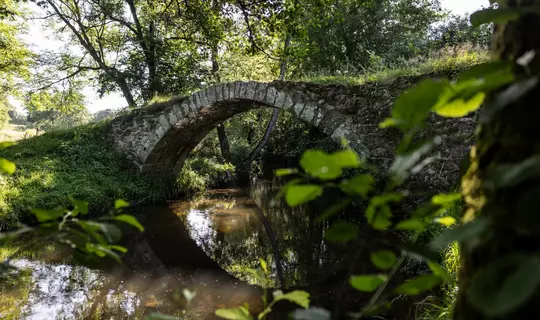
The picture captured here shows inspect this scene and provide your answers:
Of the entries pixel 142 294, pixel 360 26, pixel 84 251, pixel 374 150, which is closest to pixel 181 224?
pixel 142 294

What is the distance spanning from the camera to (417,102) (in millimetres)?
386

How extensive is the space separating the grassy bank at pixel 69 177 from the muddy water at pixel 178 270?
0.99 m

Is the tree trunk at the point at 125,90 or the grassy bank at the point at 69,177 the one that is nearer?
the grassy bank at the point at 69,177

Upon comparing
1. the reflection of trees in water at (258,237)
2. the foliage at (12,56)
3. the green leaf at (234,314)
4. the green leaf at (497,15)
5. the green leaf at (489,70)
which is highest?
the foliage at (12,56)

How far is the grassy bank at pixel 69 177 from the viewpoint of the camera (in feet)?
20.2

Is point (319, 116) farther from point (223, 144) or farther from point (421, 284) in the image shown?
point (223, 144)

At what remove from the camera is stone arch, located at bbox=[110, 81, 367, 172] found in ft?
20.7

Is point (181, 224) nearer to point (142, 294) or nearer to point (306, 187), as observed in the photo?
point (142, 294)

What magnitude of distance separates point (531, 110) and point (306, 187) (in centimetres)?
24

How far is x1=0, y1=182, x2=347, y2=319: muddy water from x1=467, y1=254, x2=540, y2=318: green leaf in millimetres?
2515

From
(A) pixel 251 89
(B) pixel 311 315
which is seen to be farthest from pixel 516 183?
(A) pixel 251 89

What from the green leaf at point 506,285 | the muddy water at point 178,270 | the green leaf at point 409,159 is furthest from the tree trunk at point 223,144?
the green leaf at point 506,285

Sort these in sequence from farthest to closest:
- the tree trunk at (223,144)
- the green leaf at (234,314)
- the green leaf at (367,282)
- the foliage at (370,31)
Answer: the foliage at (370,31) → the tree trunk at (223,144) → the green leaf at (234,314) → the green leaf at (367,282)

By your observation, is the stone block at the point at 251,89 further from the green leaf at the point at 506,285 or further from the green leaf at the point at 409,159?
the green leaf at the point at 506,285
